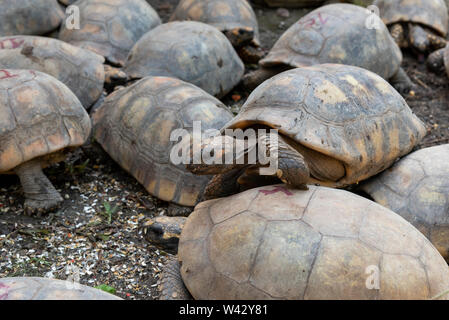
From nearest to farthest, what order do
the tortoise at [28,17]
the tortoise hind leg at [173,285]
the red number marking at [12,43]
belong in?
the tortoise hind leg at [173,285] < the red number marking at [12,43] < the tortoise at [28,17]

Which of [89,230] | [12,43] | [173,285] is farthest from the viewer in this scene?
[12,43]

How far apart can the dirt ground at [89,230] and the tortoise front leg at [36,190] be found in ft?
0.25

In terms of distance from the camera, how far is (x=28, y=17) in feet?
19.8

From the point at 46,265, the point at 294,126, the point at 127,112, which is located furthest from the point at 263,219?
the point at 127,112

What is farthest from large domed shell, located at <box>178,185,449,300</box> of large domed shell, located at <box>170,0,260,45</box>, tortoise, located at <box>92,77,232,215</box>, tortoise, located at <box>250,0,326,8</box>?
tortoise, located at <box>250,0,326,8</box>

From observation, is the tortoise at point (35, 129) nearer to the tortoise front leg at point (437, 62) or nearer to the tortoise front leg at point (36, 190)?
the tortoise front leg at point (36, 190)

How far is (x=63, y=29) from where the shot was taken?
6039 millimetres

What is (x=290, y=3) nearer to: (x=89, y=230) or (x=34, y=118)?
(x=34, y=118)

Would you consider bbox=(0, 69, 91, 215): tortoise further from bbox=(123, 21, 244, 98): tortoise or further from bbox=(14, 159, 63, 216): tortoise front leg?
bbox=(123, 21, 244, 98): tortoise

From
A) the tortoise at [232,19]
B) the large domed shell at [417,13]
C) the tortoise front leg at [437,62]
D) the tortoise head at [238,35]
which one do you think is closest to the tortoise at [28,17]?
the tortoise at [232,19]

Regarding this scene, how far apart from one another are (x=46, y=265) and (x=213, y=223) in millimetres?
1201

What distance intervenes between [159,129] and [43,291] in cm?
191

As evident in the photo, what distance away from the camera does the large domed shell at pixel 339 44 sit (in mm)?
4836

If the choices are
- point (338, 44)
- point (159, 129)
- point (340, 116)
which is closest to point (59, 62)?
point (159, 129)
